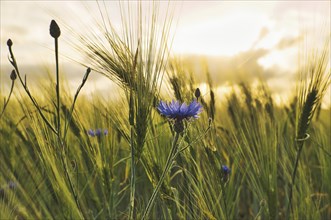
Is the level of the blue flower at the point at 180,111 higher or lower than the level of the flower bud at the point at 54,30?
lower

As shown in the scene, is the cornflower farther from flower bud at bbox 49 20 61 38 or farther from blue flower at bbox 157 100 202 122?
flower bud at bbox 49 20 61 38

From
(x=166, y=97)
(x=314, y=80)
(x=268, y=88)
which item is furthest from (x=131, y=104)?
(x=268, y=88)

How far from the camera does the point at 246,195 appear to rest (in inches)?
96.5

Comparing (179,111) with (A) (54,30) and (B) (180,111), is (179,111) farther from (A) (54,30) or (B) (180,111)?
(A) (54,30)

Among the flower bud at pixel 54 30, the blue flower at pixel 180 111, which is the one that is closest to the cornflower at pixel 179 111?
the blue flower at pixel 180 111

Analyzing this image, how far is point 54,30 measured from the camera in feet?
3.20

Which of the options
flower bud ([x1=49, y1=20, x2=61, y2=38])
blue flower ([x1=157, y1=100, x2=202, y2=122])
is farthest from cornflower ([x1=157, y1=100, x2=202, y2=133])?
flower bud ([x1=49, y1=20, x2=61, y2=38])

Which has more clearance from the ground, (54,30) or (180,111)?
(54,30)

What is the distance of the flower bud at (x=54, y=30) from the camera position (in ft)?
3.20

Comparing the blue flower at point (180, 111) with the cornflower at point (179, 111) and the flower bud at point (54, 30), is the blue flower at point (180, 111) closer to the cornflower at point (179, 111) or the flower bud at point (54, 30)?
the cornflower at point (179, 111)

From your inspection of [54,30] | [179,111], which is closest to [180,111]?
[179,111]

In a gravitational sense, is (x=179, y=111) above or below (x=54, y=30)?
below

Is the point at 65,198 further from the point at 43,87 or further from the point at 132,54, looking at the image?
the point at 43,87

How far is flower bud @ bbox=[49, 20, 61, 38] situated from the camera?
38.4 inches
